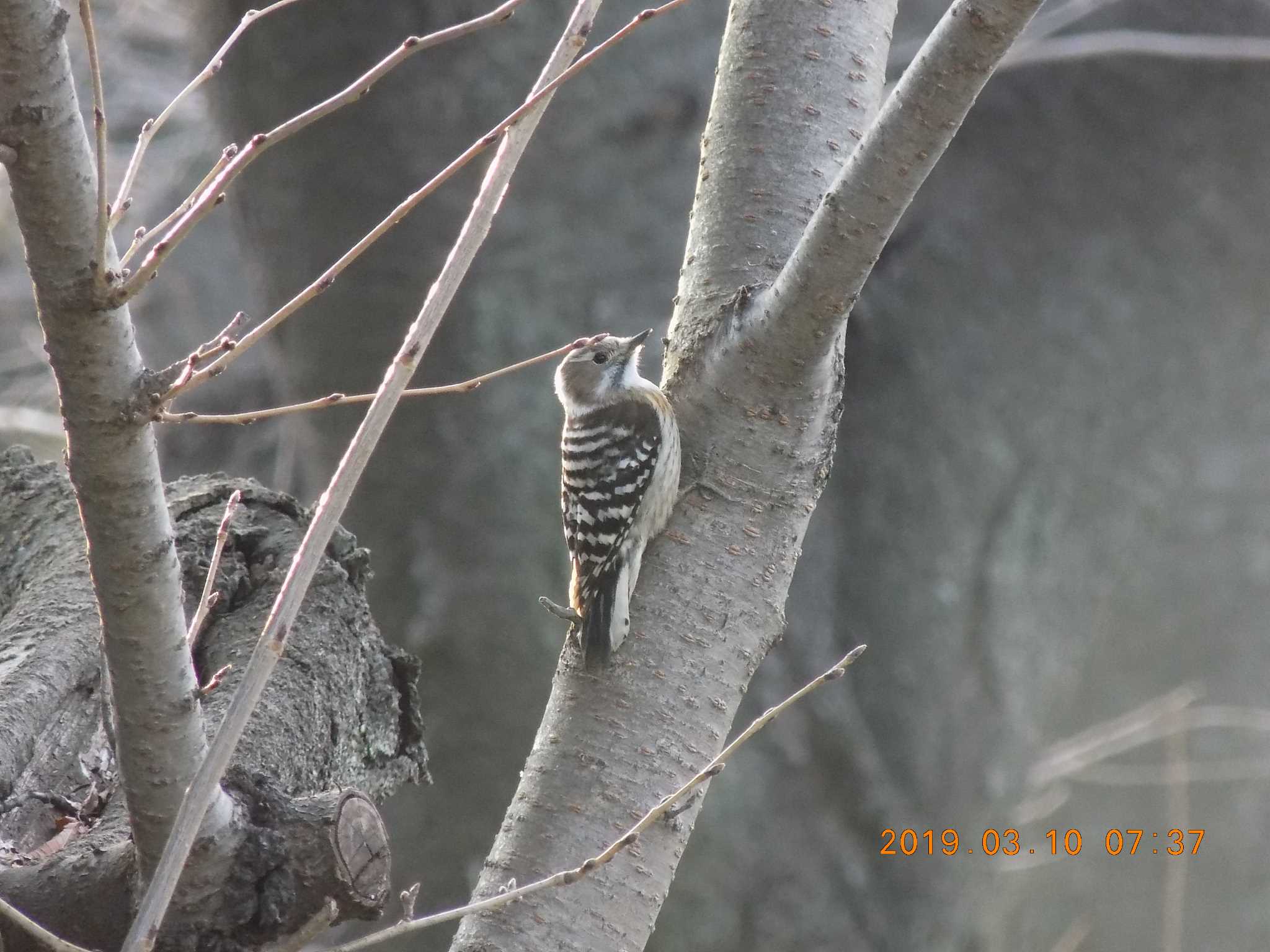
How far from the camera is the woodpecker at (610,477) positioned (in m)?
2.52

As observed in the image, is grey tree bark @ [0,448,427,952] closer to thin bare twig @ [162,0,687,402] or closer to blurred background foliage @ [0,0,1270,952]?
thin bare twig @ [162,0,687,402]

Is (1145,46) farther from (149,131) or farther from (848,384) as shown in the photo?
(149,131)

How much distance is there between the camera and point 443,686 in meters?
6.08

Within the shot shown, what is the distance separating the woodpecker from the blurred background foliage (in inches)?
74.0

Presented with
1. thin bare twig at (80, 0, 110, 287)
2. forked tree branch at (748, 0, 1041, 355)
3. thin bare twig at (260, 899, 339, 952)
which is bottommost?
thin bare twig at (260, 899, 339, 952)

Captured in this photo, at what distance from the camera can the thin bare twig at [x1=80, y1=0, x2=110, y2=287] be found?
1.15 m

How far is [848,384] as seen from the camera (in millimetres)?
6164

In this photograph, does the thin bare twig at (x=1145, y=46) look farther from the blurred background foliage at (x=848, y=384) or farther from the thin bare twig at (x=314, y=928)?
the thin bare twig at (x=314, y=928)

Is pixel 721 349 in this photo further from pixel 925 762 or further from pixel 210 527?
pixel 925 762

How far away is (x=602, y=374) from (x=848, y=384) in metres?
2.35

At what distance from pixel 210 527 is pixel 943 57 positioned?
1.65 m

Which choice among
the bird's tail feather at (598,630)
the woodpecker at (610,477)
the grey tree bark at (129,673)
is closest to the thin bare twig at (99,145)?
the grey tree bark at (129,673)
